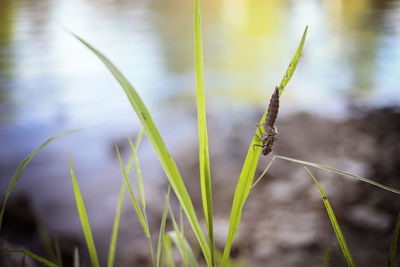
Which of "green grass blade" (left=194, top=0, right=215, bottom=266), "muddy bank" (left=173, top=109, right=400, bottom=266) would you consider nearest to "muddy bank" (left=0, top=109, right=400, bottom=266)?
"muddy bank" (left=173, top=109, right=400, bottom=266)

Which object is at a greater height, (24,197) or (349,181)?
(349,181)

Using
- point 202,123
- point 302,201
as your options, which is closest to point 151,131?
point 202,123

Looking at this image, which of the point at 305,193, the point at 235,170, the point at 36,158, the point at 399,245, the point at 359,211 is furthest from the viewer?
the point at 36,158

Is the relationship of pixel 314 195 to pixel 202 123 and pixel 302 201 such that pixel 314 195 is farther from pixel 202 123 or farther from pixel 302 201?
pixel 202 123

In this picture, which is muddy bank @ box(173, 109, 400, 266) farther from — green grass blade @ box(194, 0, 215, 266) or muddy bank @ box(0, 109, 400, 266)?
green grass blade @ box(194, 0, 215, 266)

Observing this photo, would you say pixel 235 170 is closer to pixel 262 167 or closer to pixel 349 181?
pixel 262 167

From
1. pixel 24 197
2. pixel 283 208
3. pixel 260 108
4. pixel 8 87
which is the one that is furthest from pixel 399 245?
pixel 8 87

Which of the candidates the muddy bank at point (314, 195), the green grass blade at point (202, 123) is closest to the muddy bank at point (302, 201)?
the muddy bank at point (314, 195)

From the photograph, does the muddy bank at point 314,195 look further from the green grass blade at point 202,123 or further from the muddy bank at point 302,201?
the green grass blade at point 202,123

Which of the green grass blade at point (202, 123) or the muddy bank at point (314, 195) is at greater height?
the green grass blade at point (202, 123)
